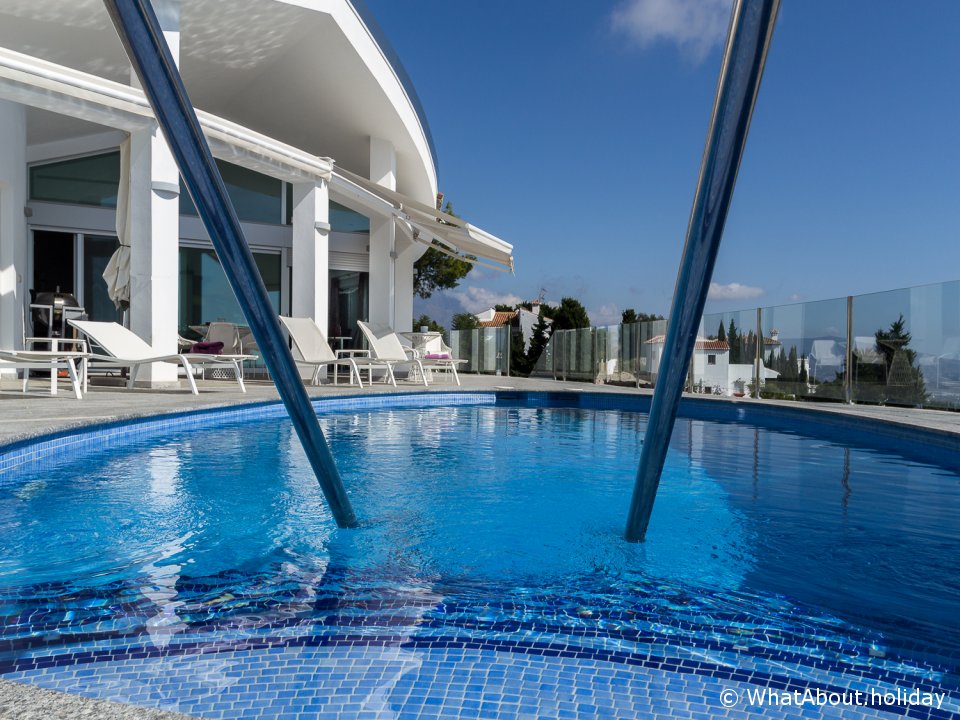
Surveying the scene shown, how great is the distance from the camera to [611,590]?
262 centimetres

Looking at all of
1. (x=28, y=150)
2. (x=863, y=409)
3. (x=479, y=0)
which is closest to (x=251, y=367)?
(x=28, y=150)

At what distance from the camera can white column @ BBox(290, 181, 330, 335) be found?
11.6 meters

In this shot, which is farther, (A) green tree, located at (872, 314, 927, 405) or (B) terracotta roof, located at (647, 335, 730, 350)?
(B) terracotta roof, located at (647, 335, 730, 350)

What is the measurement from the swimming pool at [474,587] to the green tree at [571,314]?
32342 mm

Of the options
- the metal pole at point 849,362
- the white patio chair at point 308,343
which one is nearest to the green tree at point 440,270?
the white patio chair at point 308,343

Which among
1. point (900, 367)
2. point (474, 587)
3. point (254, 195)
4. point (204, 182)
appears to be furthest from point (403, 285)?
point (204, 182)

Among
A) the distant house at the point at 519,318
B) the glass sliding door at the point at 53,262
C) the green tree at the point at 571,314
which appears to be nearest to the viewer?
the glass sliding door at the point at 53,262

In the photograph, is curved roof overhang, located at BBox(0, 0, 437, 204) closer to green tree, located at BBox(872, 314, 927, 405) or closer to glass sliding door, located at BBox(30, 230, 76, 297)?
glass sliding door, located at BBox(30, 230, 76, 297)

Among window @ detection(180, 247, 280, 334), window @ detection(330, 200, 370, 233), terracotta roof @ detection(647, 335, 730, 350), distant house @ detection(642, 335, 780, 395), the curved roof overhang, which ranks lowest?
distant house @ detection(642, 335, 780, 395)

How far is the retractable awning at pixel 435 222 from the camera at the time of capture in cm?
1226

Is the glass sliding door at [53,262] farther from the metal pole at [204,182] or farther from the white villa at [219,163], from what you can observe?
the metal pole at [204,182]

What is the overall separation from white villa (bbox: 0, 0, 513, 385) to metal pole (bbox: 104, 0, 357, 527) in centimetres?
658

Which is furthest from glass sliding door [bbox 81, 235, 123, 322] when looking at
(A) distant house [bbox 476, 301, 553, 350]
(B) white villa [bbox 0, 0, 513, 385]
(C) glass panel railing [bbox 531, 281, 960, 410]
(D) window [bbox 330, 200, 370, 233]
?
(A) distant house [bbox 476, 301, 553, 350]

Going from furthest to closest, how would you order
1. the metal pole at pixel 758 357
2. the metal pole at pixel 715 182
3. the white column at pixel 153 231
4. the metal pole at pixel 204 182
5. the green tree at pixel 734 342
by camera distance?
the green tree at pixel 734 342
the metal pole at pixel 758 357
the white column at pixel 153 231
the metal pole at pixel 204 182
the metal pole at pixel 715 182
